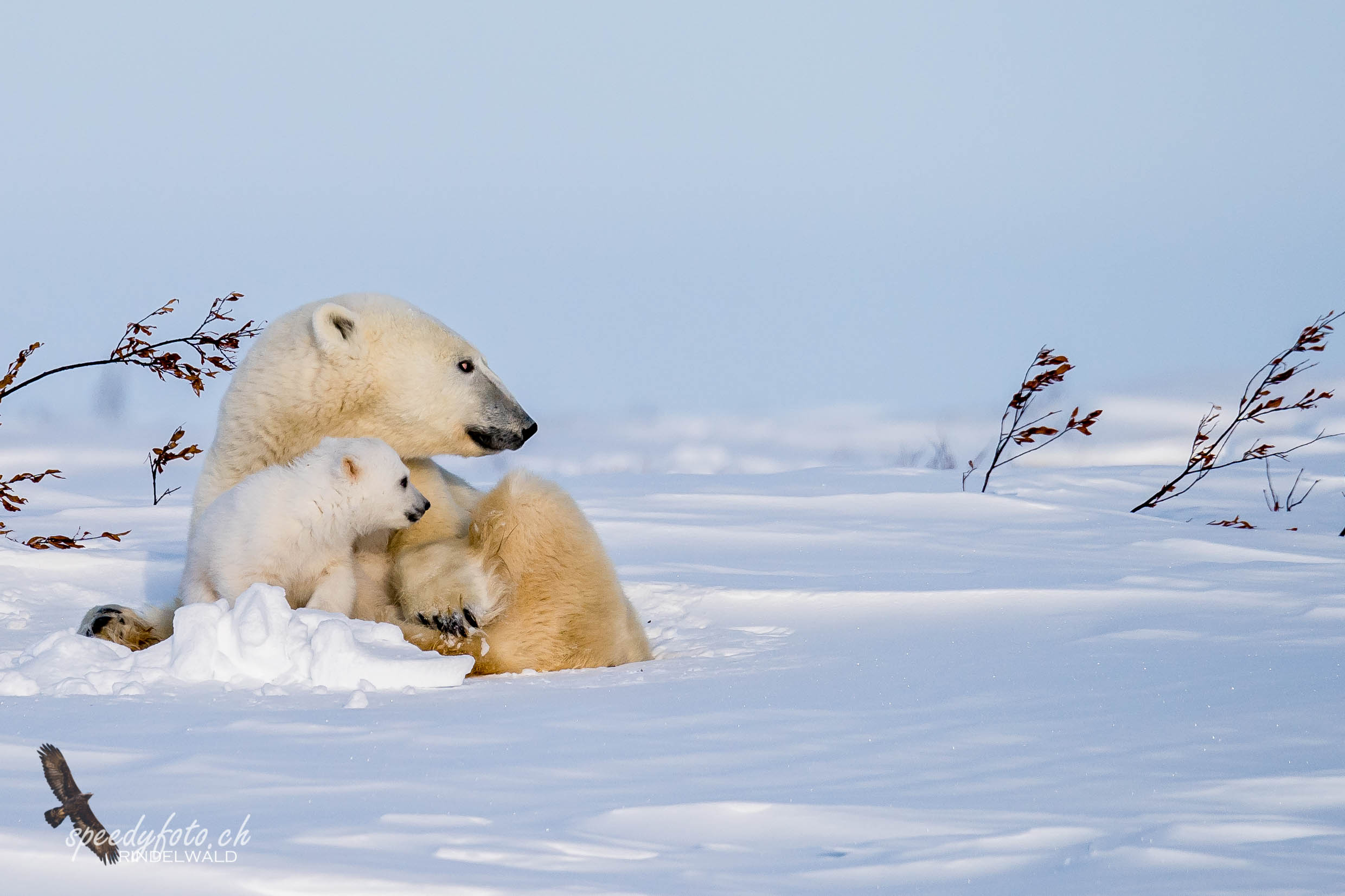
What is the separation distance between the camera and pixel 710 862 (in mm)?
1477

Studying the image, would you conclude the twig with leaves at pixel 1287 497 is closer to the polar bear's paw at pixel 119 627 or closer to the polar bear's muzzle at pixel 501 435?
the polar bear's muzzle at pixel 501 435

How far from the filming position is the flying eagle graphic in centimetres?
141

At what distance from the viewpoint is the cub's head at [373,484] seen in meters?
3.01

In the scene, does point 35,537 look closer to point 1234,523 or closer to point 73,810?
point 73,810

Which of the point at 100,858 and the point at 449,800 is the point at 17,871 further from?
the point at 449,800

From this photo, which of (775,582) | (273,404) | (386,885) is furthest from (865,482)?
(386,885)

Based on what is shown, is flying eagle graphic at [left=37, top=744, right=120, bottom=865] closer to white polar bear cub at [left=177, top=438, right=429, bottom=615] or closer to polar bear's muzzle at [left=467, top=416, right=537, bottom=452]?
white polar bear cub at [left=177, top=438, right=429, bottom=615]

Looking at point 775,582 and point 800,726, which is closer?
point 800,726

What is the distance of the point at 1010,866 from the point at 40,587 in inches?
139

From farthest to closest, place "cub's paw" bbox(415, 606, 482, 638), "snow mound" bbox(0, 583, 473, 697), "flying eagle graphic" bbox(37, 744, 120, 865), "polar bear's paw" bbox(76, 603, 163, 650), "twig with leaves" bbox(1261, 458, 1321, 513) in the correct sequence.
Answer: "twig with leaves" bbox(1261, 458, 1321, 513) < "polar bear's paw" bbox(76, 603, 163, 650) < "cub's paw" bbox(415, 606, 482, 638) < "snow mound" bbox(0, 583, 473, 697) < "flying eagle graphic" bbox(37, 744, 120, 865)

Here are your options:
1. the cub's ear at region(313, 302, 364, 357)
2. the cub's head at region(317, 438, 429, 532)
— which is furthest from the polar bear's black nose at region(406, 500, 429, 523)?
the cub's ear at region(313, 302, 364, 357)

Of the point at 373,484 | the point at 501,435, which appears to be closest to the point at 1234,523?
the point at 501,435

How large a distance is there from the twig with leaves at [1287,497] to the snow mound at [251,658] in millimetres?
6018

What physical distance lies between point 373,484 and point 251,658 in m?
0.56
